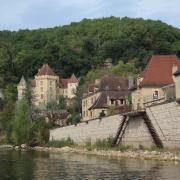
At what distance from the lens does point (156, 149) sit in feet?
133

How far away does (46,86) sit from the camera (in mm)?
143500

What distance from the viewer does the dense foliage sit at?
146 m

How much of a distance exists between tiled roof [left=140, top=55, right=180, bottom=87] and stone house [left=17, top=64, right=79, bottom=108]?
3312 inches

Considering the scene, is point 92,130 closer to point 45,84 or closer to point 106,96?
point 106,96

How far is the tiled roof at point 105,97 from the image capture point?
72025mm

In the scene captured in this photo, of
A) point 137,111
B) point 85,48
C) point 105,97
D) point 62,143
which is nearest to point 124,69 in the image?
point 85,48

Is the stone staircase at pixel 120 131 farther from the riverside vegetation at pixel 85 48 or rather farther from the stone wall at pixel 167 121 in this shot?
the riverside vegetation at pixel 85 48

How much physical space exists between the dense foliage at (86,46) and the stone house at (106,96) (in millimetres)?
59649

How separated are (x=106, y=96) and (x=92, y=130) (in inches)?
629

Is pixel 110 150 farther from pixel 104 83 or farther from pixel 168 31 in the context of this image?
pixel 168 31

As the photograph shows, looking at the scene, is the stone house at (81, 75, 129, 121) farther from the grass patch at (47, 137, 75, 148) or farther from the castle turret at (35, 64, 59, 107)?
the castle turret at (35, 64, 59, 107)

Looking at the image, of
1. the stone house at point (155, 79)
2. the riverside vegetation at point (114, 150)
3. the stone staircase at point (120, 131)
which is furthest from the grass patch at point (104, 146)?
the stone house at point (155, 79)

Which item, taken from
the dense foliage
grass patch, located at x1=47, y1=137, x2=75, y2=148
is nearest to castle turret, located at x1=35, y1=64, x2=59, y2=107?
the dense foliage

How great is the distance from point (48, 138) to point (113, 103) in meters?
13.1
